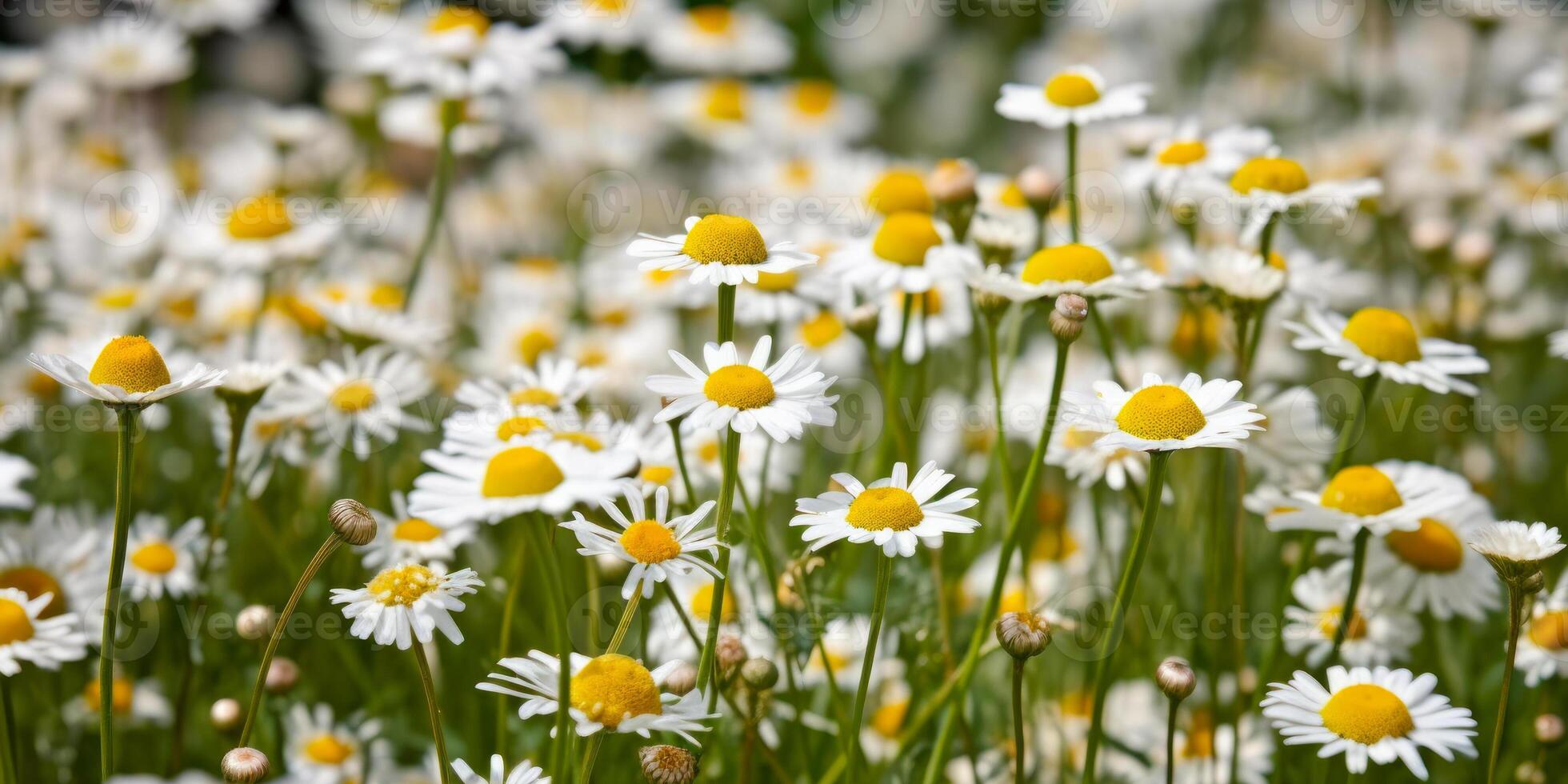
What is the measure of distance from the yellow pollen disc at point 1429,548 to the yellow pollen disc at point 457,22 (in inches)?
76.3

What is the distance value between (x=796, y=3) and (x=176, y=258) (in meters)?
3.75

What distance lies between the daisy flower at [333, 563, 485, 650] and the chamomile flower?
0.65 m

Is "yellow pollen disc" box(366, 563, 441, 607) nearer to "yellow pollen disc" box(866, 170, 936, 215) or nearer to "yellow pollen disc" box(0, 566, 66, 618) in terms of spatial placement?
"yellow pollen disc" box(0, 566, 66, 618)

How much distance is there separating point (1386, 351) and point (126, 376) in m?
1.44

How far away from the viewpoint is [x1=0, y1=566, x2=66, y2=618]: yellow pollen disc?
1.68 meters

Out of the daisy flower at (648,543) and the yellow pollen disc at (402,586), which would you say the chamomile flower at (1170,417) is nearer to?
the daisy flower at (648,543)

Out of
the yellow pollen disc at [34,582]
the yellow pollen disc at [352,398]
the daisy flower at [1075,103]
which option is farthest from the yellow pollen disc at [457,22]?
the yellow pollen disc at [34,582]

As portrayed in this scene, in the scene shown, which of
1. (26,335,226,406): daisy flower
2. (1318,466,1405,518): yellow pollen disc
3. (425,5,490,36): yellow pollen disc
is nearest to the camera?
(26,335,226,406): daisy flower

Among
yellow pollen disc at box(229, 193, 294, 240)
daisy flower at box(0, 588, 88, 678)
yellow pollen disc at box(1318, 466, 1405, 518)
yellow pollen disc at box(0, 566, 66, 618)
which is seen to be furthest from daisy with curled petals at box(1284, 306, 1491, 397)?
yellow pollen disc at box(229, 193, 294, 240)

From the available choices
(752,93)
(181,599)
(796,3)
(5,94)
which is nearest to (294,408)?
(181,599)

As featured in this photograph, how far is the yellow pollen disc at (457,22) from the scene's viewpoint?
2.61m

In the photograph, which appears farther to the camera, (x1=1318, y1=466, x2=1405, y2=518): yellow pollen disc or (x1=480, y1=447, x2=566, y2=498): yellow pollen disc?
(x1=1318, y1=466, x2=1405, y2=518): yellow pollen disc

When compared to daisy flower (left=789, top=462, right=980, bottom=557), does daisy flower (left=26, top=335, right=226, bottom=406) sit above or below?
above

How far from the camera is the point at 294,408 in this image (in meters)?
1.79
